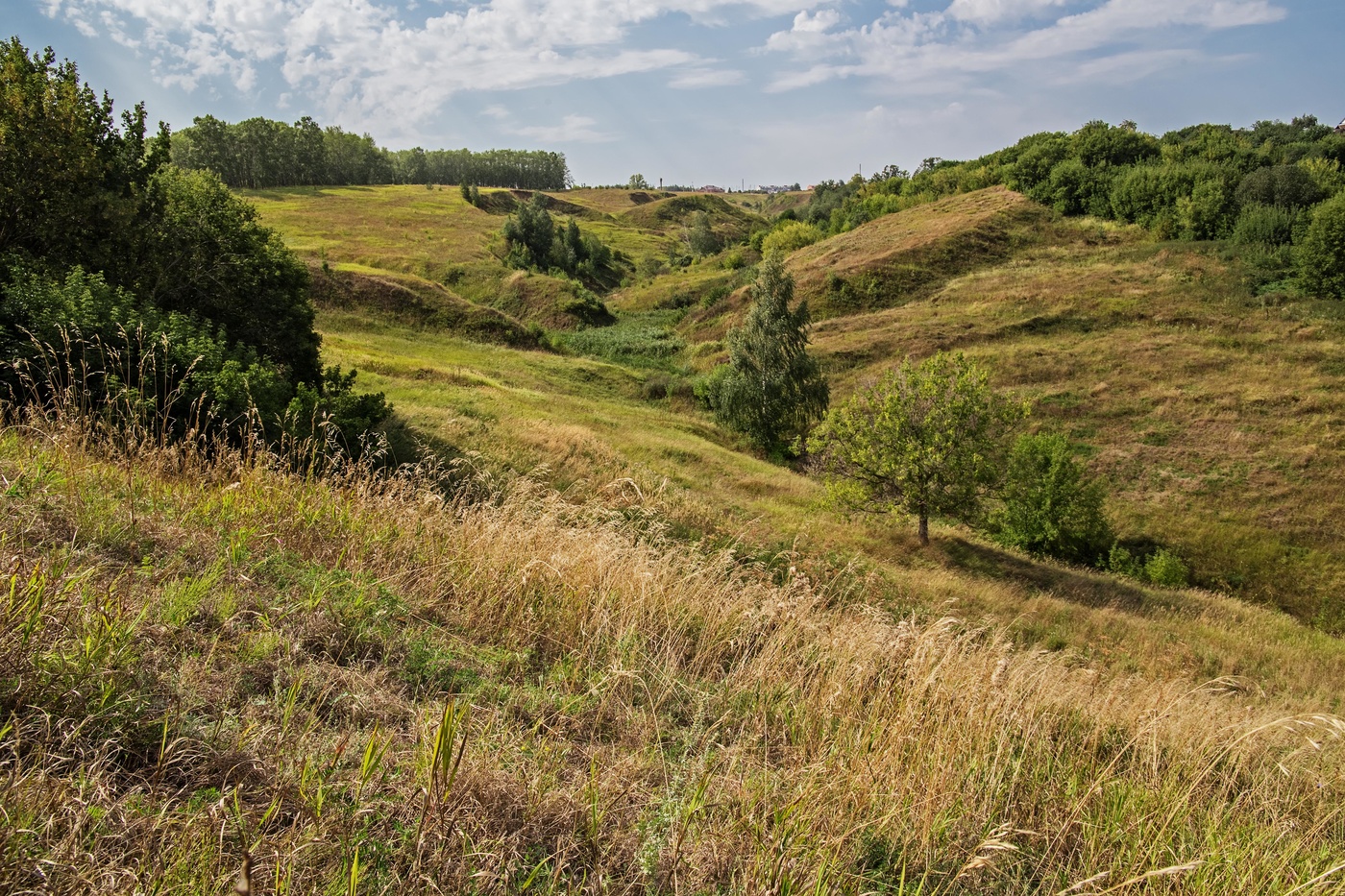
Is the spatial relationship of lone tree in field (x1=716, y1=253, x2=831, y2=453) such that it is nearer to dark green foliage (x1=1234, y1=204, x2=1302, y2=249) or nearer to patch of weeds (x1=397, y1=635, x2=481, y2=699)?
patch of weeds (x1=397, y1=635, x2=481, y2=699)

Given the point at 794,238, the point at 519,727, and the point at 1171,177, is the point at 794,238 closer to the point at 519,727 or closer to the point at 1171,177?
the point at 1171,177

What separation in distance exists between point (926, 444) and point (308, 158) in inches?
5056

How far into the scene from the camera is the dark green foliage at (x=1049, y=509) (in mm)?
26562

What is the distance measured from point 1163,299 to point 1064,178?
1145 inches

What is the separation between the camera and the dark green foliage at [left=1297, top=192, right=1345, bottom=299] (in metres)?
45.5

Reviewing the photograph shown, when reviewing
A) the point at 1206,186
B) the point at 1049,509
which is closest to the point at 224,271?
the point at 1049,509

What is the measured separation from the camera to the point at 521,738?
3.17m

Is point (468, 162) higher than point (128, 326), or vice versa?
point (468, 162)

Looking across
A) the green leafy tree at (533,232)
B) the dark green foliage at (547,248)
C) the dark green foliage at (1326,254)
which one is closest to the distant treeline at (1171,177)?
the dark green foliage at (1326,254)

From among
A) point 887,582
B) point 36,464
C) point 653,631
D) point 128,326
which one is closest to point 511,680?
point 653,631

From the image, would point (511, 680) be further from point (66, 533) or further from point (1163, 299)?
point (1163, 299)

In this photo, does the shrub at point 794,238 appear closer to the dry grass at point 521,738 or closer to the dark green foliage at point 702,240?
the dark green foliage at point 702,240

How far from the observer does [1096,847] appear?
3.06 metres

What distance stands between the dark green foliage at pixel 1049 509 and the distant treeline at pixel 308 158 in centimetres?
8428
